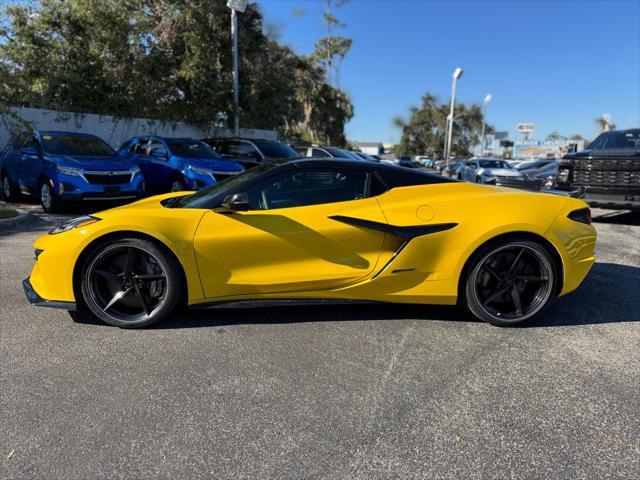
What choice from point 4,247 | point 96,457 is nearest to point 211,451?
point 96,457

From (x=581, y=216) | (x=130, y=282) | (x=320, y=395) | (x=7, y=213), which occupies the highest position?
(x=581, y=216)

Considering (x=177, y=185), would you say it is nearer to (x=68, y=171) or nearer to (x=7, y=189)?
A: (x=68, y=171)

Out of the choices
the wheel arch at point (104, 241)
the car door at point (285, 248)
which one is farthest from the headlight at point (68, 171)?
the car door at point (285, 248)

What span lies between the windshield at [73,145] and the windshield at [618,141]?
10648 millimetres

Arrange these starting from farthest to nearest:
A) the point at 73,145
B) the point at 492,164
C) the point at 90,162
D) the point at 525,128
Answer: the point at 525,128 → the point at 492,164 → the point at 73,145 → the point at 90,162

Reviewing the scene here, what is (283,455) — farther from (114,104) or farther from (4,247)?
(114,104)

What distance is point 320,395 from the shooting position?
2791 millimetres

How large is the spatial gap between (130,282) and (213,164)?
7293mm

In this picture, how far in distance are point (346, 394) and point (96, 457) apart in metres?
1.34

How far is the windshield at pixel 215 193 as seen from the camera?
378 centimetres

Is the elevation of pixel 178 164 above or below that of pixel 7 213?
above

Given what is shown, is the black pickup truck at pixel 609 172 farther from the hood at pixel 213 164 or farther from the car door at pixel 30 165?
the car door at pixel 30 165

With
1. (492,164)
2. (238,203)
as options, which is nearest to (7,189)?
(238,203)

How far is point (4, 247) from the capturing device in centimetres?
629
